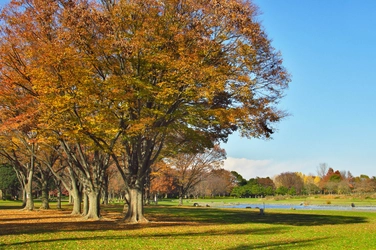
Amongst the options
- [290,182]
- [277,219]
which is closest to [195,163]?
[277,219]

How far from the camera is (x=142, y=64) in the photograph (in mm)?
20250

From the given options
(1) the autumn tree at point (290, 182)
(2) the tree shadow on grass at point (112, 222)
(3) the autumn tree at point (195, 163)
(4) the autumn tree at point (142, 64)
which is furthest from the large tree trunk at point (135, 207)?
(1) the autumn tree at point (290, 182)

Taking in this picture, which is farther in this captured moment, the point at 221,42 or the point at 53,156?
the point at 53,156

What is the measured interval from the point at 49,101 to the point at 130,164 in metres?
6.77

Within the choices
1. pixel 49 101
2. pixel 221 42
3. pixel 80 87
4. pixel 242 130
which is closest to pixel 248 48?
pixel 221 42

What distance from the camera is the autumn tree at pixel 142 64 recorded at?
19.3m

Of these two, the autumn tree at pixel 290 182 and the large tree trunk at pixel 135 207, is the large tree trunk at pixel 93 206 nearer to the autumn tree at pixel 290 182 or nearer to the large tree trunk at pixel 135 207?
the large tree trunk at pixel 135 207

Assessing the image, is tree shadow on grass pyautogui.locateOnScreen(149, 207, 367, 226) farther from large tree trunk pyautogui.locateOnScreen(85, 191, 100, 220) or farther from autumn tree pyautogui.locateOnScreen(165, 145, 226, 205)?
autumn tree pyautogui.locateOnScreen(165, 145, 226, 205)

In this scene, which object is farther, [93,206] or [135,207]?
[93,206]

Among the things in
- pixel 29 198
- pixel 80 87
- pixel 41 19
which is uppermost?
pixel 41 19

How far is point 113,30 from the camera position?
20.0 meters

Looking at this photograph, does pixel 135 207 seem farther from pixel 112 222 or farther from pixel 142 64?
pixel 142 64

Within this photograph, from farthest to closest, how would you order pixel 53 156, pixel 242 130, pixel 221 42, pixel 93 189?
pixel 53 156, pixel 93 189, pixel 242 130, pixel 221 42

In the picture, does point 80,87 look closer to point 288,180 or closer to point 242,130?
point 242,130
